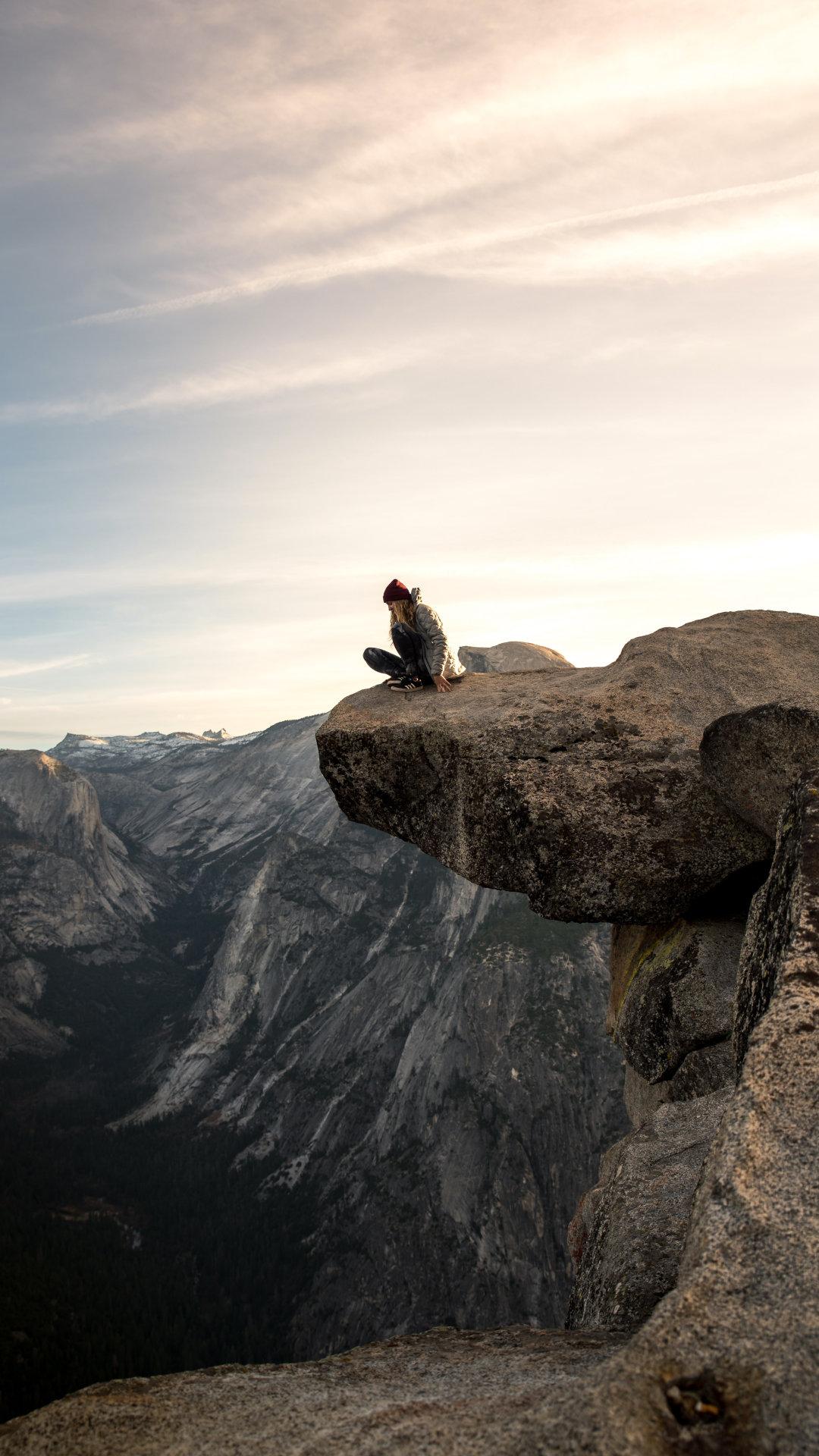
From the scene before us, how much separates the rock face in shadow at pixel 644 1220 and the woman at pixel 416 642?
32.8ft

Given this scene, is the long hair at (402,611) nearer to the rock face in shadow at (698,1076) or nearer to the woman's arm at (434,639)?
the woman's arm at (434,639)

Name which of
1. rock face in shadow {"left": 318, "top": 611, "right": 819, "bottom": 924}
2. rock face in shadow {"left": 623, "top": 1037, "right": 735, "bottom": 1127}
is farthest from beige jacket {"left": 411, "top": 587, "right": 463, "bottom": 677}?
rock face in shadow {"left": 623, "top": 1037, "right": 735, "bottom": 1127}

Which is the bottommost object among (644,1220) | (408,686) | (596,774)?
(644,1220)

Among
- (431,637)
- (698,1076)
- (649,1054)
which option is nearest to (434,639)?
(431,637)

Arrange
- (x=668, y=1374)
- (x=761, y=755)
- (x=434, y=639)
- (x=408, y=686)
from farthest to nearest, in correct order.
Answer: (x=408, y=686)
(x=434, y=639)
(x=761, y=755)
(x=668, y=1374)

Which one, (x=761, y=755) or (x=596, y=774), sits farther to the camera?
(x=596, y=774)

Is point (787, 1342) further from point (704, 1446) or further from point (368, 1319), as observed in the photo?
point (368, 1319)

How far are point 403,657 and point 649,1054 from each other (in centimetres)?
1037

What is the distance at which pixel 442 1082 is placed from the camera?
15450 cm

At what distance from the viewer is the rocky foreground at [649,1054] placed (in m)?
4.39

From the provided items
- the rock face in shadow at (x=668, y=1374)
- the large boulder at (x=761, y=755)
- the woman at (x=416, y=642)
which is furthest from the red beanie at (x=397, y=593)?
the rock face in shadow at (x=668, y=1374)

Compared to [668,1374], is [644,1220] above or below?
below

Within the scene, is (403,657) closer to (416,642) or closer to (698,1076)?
(416,642)

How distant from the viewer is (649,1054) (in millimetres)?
14945
